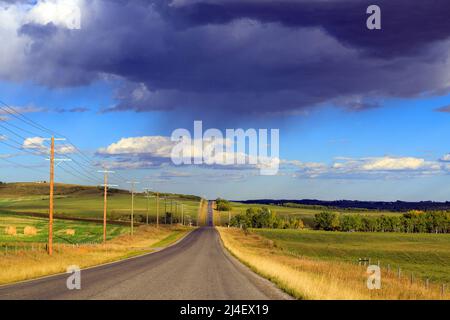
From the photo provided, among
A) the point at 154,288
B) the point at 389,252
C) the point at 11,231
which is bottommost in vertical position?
the point at 389,252

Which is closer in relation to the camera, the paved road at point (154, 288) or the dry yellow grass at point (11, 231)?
the paved road at point (154, 288)

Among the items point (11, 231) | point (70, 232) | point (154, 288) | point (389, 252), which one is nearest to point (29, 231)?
point (11, 231)

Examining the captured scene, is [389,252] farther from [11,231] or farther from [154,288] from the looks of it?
[154,288]

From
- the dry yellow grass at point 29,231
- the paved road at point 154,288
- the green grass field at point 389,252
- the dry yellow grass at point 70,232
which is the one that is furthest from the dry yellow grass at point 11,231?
the paved road at point 154,288

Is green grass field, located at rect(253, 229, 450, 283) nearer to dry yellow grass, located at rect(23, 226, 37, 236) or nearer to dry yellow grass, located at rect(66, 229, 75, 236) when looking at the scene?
dry yellow grass, located at rect(66, 229, 75, 236)

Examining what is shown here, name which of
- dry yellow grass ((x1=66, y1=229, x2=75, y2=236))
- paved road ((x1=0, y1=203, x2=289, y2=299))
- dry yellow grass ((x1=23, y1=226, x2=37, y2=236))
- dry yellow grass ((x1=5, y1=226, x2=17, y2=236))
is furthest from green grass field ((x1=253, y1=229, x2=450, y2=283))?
dry yellow grass ((x1=5, y1=226, x2=17, y2=236))

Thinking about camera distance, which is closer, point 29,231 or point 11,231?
point 11,231

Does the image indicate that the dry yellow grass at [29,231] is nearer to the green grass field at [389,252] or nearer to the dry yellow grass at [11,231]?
the dry yellow grass at [11,231]

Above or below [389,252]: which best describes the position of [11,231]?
above

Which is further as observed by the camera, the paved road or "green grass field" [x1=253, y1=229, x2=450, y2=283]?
"green grass field" [x1=253, y1=229, x2=450, y2=283]
